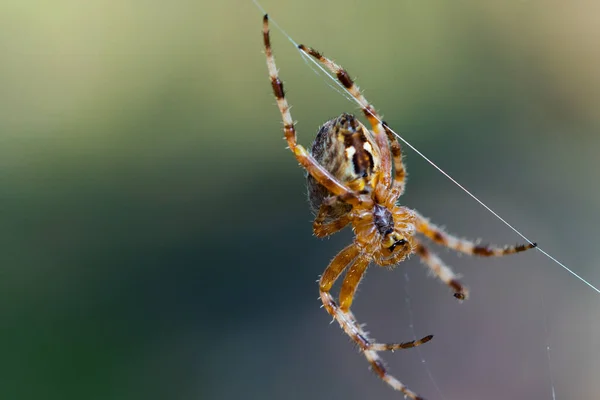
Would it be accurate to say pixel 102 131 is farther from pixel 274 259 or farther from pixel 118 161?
pixel 274 259

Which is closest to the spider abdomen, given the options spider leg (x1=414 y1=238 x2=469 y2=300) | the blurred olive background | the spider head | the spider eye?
the spider head

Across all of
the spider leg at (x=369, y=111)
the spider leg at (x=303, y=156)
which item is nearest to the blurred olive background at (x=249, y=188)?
the spider leg at (x=369, y=111)

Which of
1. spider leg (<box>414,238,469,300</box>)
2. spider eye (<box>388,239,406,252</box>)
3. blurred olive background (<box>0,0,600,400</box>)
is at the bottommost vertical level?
spider leg (<box>414,238,469,300</box>)

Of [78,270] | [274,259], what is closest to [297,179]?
[274,259]

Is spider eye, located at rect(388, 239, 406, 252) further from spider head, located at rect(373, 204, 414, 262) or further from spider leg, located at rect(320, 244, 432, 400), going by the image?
spider leg, located at rect(320, 244, 432, 400)

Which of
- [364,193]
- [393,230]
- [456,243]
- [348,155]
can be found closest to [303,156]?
[348,155]

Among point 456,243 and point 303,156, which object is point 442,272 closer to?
point 456,243
